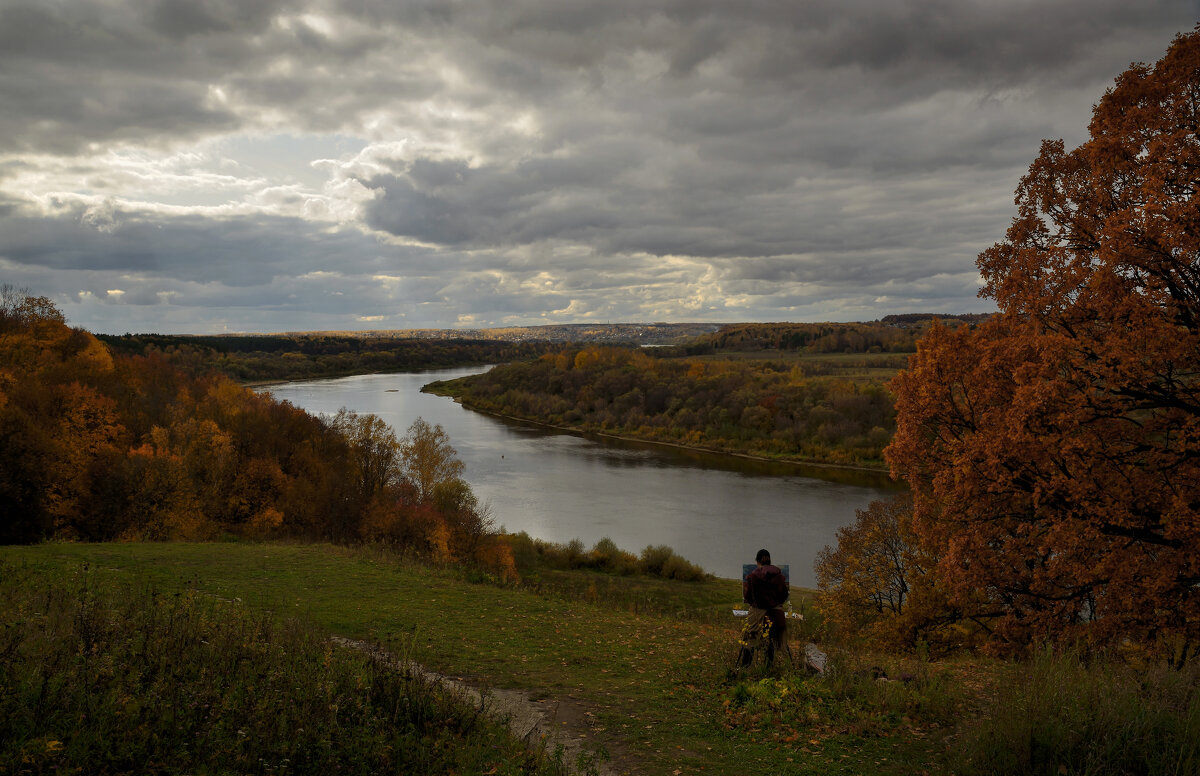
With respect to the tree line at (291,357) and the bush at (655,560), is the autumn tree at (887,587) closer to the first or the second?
the bush at (655,560)

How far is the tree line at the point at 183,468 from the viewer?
888 inches

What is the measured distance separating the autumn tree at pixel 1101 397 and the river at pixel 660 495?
18916mm

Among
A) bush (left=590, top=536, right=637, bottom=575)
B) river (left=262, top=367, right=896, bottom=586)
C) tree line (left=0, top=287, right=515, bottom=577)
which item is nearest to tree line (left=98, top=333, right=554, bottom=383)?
river (left=262, top=367, right=896, bottom=586)

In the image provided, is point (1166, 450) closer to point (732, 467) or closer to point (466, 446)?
point (732, 467)

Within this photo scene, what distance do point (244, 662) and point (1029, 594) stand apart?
1124 centimetres

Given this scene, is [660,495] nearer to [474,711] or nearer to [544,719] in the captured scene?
[544,719]

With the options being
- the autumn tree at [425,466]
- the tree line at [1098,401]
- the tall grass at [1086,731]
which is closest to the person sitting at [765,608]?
the tall grass at [1086,731]

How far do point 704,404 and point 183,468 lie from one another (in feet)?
212

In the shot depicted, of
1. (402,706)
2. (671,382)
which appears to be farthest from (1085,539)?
(671,382)

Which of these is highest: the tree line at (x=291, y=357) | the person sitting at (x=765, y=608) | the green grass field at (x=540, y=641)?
the tree line at (x=291, y=357)

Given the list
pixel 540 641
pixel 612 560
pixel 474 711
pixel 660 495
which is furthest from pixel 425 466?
pixel 474 711

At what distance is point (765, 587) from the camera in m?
Result: 7.25

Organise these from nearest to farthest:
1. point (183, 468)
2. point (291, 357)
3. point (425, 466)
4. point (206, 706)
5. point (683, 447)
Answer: point (206, 706) → point (183, 468) → point (425, 466) → point (683, 447) → point (291, 357)

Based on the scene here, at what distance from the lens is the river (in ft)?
123
